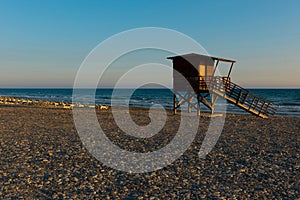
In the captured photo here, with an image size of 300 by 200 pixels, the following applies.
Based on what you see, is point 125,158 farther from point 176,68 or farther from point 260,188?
point 176,68

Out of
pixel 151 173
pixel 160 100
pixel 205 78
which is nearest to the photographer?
pixel 151 173

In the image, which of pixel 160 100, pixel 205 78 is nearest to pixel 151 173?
pixel 205 78

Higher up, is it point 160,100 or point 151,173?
point 160,100

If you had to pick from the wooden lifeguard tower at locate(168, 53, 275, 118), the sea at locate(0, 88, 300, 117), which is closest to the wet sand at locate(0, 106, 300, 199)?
the wooden lifeguard tower at locate(168, 53, 275, 118)

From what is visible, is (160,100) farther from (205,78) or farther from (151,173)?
(151,173)

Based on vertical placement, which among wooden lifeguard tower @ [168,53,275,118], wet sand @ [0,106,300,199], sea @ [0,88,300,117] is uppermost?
wooden lifeguard tower @ [168,53,275,118]

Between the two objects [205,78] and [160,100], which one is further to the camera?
[160,100]

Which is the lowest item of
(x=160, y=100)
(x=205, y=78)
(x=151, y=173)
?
(x=151, y=173)

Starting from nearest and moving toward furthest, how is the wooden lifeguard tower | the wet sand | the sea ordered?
the wet sand < the wooden lifeguard tower < the sea

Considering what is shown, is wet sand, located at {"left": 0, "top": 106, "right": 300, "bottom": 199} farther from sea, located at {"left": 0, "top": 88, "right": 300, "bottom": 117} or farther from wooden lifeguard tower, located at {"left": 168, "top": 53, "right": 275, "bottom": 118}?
sea, located at {"left": 0, "top": 88, "right": 300, "bottom": 117}

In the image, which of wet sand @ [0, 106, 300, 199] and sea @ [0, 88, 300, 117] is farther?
sea @ [0, 88, 300, 117]

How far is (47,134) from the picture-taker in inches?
594

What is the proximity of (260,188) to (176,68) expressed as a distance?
18378 mm

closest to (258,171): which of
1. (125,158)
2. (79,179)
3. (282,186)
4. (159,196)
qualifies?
(282,186)
